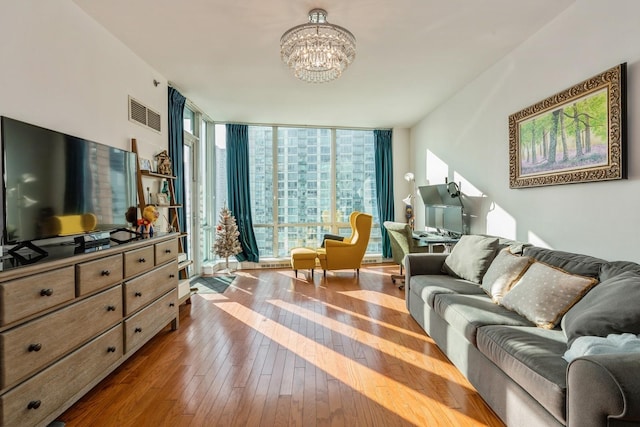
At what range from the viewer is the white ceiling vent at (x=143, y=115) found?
3.36 m

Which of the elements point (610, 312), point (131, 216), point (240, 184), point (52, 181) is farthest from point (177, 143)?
point (610, 312)

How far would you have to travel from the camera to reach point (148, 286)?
2.70m

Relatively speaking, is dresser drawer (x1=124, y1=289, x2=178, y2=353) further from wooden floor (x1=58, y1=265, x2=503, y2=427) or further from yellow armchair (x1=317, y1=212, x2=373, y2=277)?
yellow armchair (x1=317, y1=212, x2=373, y2=277)

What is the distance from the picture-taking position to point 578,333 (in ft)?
5.37

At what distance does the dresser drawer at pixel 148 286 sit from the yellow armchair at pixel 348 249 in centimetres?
258

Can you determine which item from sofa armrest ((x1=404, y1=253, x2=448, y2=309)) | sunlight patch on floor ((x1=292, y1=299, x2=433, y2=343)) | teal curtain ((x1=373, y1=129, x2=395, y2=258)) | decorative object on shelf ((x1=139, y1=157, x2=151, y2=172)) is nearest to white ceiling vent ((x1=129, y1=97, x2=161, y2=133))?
decorative object on shelf ((x1=139, y1=157, x2=151, y2=172))

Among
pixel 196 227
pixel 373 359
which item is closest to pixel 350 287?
pixel 373 359

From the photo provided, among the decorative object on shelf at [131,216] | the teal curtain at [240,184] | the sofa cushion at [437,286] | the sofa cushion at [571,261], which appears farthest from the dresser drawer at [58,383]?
the teal curtain at [240,184]

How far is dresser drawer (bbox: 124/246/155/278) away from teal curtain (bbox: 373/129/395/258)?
15.8 feet

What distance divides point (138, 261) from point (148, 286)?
265mm

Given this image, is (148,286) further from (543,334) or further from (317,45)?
(543,334)

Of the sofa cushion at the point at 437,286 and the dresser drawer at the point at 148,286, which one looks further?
the sofa cushion at the point at 437,286

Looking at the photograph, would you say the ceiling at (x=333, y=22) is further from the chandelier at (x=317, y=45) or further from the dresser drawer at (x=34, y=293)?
the dresser drawer at (x=34, y=293)

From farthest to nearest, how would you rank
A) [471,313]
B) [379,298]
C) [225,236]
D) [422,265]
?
[225,236] → [379,298] → [422,265] → [471,313]
